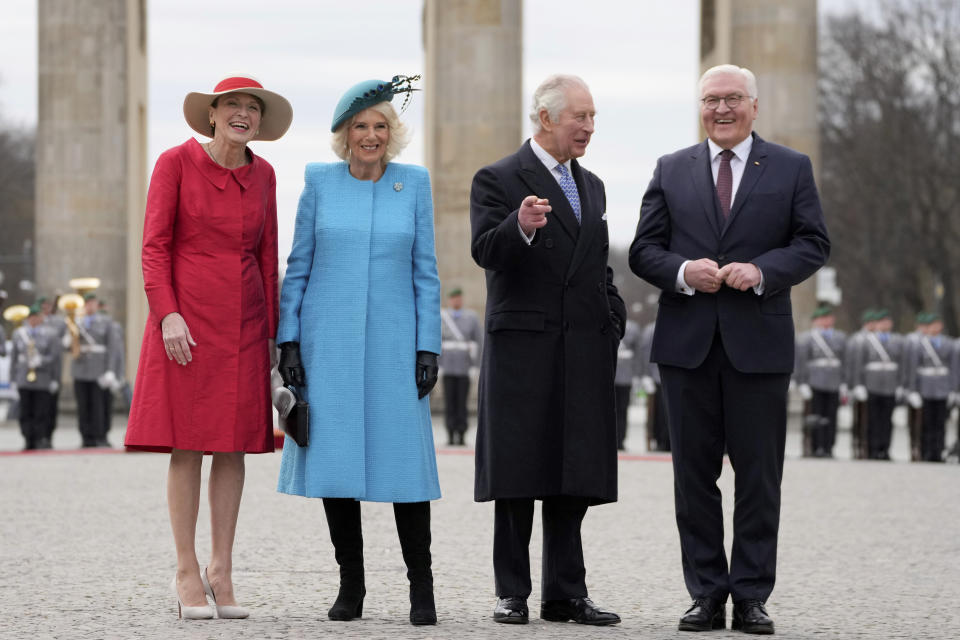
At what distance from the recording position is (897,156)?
50.7 metres

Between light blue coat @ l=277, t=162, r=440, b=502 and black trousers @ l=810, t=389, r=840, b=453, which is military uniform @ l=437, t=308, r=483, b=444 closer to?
black trousers @ l=810, t=389, r=840, b=453

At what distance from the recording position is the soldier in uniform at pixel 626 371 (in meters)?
23.0

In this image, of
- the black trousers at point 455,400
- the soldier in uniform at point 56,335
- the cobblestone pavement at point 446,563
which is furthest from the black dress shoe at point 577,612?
the soldier in uniform at point 56,335

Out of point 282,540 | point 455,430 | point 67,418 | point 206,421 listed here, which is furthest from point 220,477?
point 67,418

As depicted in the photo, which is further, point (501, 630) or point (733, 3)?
point (733, 3)

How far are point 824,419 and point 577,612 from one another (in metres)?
16.0

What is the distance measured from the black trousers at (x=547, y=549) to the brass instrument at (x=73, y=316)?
1623 cm

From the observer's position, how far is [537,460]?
717 centimetres

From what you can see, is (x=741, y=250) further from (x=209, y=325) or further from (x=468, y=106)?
(x=468, y=106)

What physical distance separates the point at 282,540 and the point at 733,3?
19410 mm

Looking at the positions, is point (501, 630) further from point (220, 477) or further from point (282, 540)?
point (282, 540)

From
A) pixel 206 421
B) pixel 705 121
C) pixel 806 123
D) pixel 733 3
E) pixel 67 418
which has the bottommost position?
pixel 67 418

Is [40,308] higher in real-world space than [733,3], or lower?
lower

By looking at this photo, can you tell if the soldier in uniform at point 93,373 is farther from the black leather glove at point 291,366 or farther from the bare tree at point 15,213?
the bare tree at point 15,213
